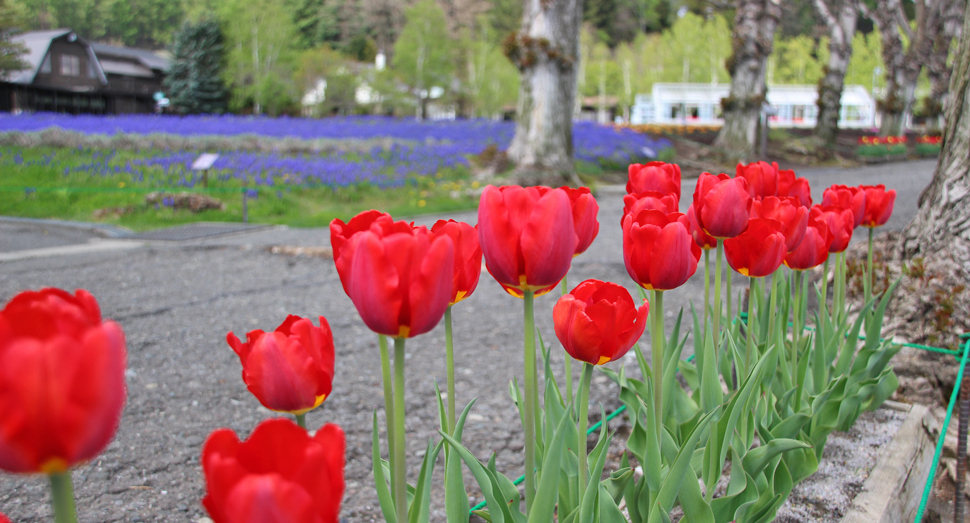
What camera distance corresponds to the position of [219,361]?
3.04 metres

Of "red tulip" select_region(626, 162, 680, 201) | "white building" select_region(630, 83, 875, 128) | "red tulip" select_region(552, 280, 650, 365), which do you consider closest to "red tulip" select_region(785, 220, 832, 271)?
"red tulip" select_region(626, 162, 680, 201)

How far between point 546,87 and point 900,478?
8762 mm

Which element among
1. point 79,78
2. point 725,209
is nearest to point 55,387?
point 725,209

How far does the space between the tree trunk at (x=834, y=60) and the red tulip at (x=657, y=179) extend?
76.1ft

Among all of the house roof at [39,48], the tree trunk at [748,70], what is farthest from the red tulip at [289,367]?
the house roof at [39,48]

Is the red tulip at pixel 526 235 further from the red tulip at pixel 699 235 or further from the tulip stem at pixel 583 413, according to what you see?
the red tulip at pixel 699 235

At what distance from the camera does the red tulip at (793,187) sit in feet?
5.99

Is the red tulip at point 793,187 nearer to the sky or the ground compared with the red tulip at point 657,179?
nearer to the ground

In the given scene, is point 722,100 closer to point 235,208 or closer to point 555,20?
point 555,20

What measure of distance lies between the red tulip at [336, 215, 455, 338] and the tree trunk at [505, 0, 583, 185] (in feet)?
29.9

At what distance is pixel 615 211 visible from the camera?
30.5ft

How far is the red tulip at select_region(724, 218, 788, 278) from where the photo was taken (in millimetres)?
1309

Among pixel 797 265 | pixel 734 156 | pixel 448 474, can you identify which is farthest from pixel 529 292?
pixel 734 156

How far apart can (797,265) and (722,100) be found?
1623 centimetres
